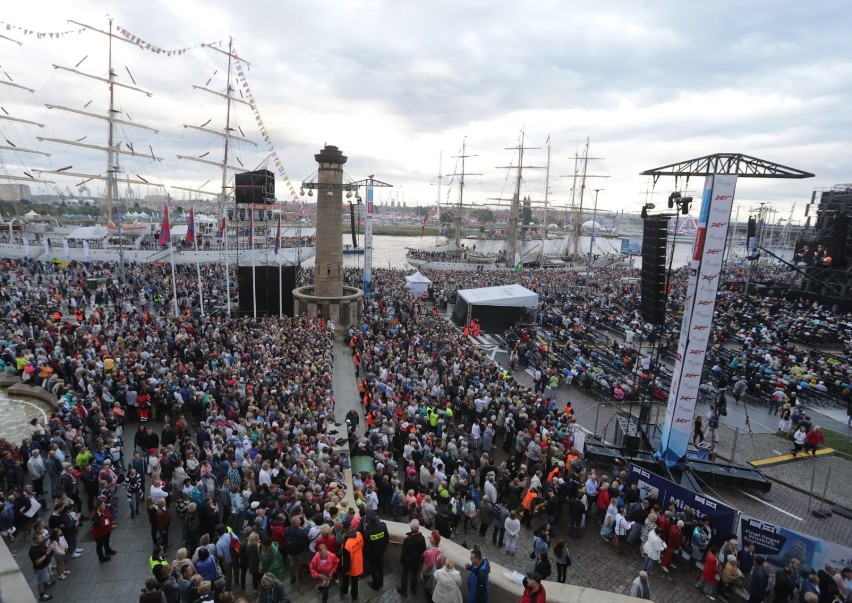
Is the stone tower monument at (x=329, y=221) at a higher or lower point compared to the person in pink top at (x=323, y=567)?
higher

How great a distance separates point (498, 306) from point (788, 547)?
19626 millimetres

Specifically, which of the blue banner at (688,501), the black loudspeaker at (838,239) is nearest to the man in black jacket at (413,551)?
the blue banner at (688,501)

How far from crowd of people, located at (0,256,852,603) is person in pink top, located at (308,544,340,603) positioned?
0.10 feet

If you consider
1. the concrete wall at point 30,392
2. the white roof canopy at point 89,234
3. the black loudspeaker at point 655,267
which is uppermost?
the black loudspeaker at point 655,267

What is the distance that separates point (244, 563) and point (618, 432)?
10936mm

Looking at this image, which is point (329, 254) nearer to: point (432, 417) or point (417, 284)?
point (417, 284)

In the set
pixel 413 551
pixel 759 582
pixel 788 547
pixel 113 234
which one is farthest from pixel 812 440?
pixel 113 234

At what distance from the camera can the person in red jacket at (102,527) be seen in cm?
721

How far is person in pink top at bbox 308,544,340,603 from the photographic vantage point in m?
6.38

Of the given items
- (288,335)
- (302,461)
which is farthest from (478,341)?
(302,461)

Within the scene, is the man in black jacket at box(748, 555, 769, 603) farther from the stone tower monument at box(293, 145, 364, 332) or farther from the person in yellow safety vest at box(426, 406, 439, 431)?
the stone tower monument at box(293, 145, 364, 332)

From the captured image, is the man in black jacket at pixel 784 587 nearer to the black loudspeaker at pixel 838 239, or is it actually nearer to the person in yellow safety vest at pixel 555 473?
the person in yellow safety vest at pixel 555 473

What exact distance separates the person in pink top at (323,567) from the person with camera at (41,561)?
3690 mm

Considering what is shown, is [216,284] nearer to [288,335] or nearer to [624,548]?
[288,335]
